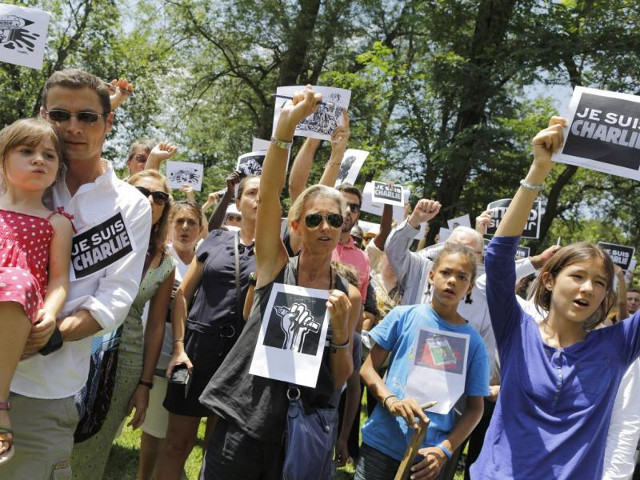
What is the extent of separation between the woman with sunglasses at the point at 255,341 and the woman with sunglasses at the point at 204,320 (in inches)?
37.1

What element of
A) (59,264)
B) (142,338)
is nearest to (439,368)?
(142,338)

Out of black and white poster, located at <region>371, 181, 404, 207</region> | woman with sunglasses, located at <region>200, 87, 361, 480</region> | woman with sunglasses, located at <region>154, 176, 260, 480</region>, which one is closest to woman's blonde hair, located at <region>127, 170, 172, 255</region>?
woman with sunglasses, located at <region>154, 176, 260, 480</region>

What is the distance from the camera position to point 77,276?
90.3 inches

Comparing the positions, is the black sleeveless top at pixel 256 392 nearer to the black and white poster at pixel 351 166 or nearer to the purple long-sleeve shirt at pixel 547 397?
the purple long-sleeve shirt at pixel 547 397

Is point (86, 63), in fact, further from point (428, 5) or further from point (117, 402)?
point (117, 402)

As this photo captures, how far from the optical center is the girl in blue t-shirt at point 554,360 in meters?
2.39

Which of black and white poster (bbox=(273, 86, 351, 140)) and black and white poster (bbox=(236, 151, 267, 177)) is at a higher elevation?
black and white poster (bbox=(273, 86, 351, 140))

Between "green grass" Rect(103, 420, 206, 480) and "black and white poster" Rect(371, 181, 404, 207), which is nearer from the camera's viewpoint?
"green grass" Rect(103, 420, 206, 480)

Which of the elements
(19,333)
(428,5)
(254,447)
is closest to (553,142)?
(254,447)

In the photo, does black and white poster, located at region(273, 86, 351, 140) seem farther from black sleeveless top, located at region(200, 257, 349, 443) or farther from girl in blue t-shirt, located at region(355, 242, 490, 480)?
black sleeveless top, located at region(200, 257, 349, 443)

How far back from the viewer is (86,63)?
2138cm

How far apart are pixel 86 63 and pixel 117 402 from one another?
20.8 metres

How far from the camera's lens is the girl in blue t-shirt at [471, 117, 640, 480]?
2.39 m

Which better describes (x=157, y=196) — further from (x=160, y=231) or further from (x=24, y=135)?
(x=24, y=135)
